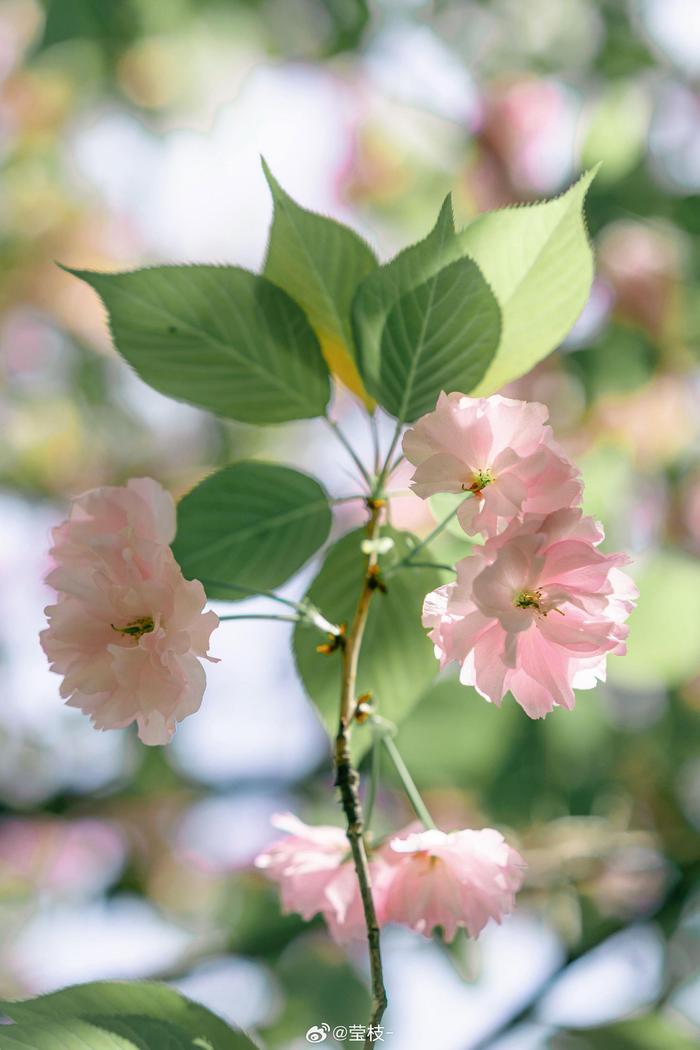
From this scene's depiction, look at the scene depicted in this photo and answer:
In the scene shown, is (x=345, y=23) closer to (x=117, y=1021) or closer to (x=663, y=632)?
(x=663, y=632)

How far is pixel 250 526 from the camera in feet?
1.59

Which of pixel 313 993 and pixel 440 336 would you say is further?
pixel 313 993

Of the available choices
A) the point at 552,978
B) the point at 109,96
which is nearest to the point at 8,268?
the point at 109,96

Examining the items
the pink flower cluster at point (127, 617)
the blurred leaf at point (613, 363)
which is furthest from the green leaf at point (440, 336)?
the blurred leaf at point (613, 363)

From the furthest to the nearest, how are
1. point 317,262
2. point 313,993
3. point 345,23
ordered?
point 345,23, point 313,993, point 317,262

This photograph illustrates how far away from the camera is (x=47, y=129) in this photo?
1915 millimetres

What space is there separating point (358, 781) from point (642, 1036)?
0.52 metres

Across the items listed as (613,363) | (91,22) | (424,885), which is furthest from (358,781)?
(91,22)

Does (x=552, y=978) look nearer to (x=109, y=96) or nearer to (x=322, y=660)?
(x=322, y=660)

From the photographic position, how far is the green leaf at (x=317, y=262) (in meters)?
0.46

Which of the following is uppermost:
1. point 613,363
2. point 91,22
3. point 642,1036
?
point 91,22

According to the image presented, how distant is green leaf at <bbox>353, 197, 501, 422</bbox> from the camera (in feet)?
1.38

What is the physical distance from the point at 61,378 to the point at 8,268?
232 millimetres

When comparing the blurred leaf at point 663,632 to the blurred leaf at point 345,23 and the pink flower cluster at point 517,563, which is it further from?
the blurred leaf at point 345,23
